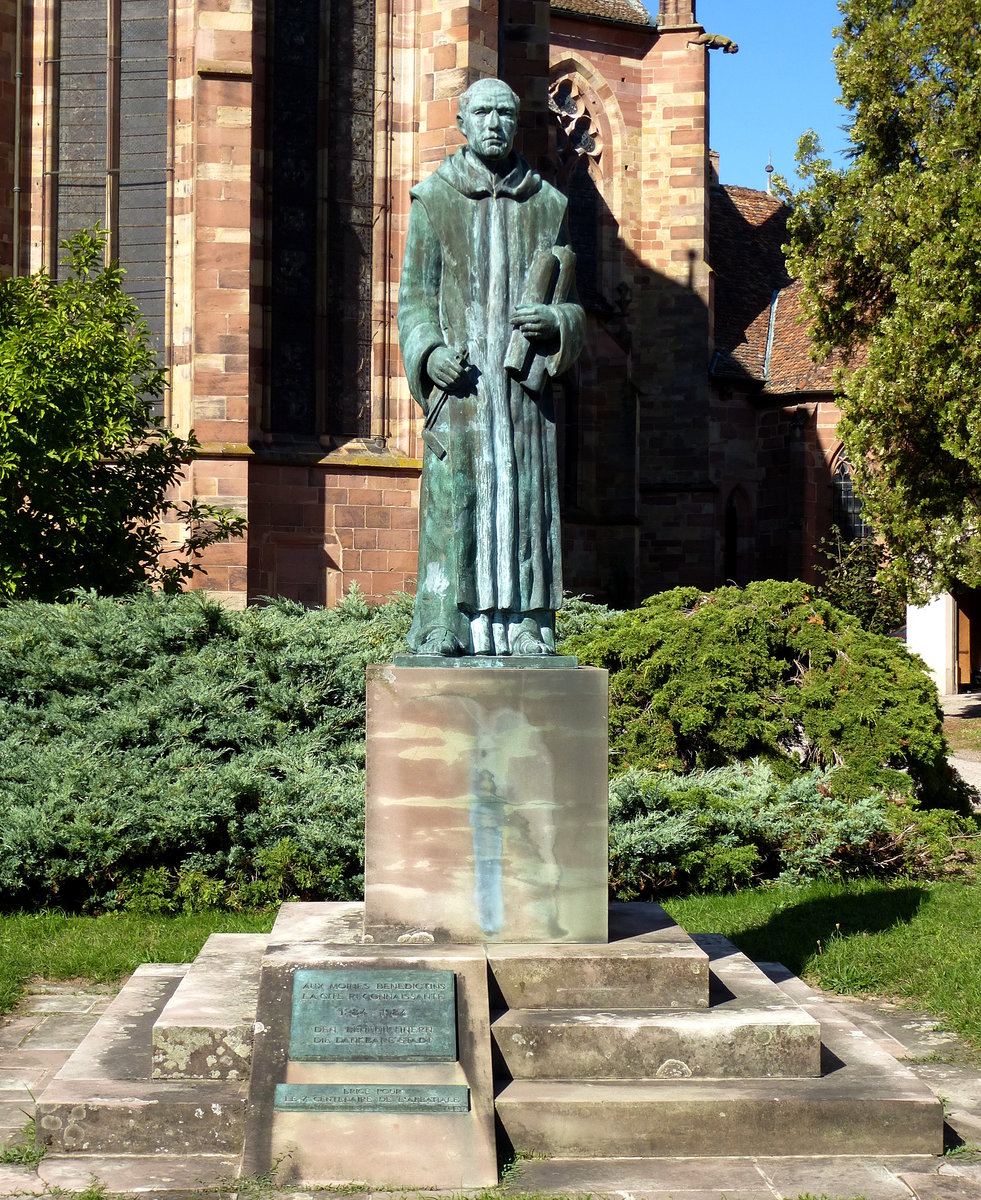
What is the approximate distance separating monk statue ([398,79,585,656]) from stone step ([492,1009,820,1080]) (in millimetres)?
1319

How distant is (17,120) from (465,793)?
14.5m

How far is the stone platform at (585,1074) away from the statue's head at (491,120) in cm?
284

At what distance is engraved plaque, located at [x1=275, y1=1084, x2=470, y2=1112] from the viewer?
15.2 ft

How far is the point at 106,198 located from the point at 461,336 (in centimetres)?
1276

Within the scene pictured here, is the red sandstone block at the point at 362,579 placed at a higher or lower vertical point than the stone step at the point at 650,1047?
higher

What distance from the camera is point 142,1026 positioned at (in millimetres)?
5605

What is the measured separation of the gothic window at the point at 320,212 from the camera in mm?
17281

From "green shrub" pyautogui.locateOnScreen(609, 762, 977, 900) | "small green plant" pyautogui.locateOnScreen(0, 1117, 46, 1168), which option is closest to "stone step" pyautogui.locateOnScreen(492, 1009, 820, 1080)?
"small green plant" pyautogui.locateOnScreen(0, 1117, 46, 1168)

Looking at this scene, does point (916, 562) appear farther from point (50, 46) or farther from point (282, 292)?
point (50, 46)

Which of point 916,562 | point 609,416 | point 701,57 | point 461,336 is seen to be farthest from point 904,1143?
point 701,57

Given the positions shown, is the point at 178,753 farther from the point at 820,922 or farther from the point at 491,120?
the point at 491,120

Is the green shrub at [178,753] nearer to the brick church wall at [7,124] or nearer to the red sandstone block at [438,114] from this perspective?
the brick church wall at [7,124]

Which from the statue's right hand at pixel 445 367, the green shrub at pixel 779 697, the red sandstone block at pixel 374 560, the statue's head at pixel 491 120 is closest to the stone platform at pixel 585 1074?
the statue's right hand at pixel 445 367

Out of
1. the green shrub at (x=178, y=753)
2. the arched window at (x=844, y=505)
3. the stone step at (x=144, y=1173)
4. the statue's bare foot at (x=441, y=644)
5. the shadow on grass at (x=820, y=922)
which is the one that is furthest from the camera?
the arched window at (x=844, y=505)
